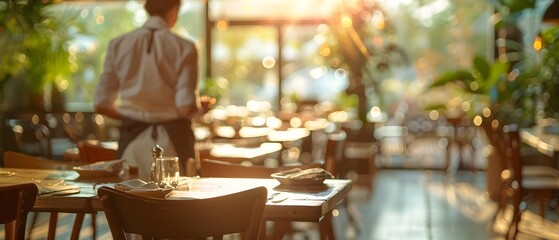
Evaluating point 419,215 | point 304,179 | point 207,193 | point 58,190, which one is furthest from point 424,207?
point 58,190

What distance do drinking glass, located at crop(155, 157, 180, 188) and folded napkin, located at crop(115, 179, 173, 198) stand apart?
0.73 feet

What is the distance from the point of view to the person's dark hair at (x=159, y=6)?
4617 mm

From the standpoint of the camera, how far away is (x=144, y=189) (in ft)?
10.6

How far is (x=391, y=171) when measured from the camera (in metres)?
13.0

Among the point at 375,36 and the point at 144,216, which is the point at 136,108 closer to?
the point at 144,216

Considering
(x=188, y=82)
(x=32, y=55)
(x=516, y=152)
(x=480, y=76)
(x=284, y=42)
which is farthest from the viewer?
(x=284, y=42)

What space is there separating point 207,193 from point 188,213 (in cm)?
56

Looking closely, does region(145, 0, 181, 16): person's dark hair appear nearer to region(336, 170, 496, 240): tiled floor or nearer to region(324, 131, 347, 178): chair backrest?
region(324, 131, 347, 178): chair backrest

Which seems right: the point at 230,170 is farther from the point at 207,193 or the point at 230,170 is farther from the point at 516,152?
the point at 516,152

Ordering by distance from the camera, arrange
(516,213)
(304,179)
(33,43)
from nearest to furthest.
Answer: (304,179)
(516,213)
(33,43)

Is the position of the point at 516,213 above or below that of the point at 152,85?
below

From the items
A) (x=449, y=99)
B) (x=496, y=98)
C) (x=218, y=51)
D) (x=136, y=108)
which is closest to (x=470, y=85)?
(x=496, y=98)

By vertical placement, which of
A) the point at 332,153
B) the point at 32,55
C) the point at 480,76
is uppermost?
the point at 32,55

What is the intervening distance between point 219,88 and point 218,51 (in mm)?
1308
